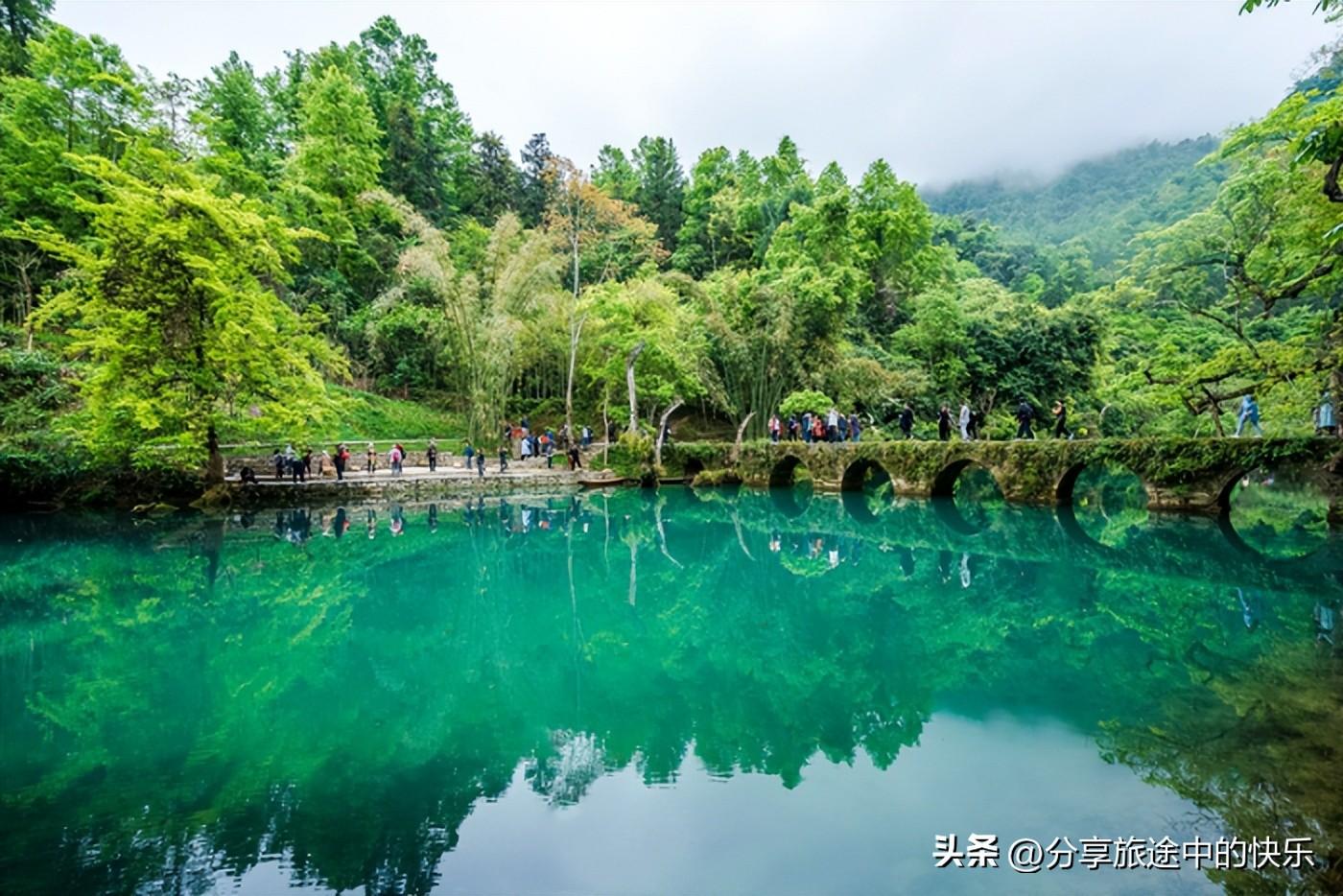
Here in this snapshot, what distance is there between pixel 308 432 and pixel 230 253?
15.1 ft

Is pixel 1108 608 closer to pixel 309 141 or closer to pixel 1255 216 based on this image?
pixel 1255 216

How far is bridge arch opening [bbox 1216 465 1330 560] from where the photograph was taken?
1186 cm

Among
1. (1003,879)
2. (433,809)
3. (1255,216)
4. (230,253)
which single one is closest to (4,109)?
(230,253)

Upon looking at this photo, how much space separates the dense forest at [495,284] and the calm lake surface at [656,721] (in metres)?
3.66

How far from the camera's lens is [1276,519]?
1552 cm

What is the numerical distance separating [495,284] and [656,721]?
2093cm

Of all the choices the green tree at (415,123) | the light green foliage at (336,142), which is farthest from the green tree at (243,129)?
the green tree at (415,123)

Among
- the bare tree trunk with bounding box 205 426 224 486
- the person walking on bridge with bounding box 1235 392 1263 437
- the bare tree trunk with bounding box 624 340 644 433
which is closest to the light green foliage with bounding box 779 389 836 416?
the bare tree trunk with bounding box 624 340 644 433

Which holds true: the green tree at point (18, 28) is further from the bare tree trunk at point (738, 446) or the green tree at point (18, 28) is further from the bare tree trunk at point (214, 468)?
the bare tree trunk at point (738, 446)

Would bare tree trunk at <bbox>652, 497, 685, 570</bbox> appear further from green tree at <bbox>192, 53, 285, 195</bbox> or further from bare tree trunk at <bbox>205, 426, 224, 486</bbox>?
green tree at <bbox>192, 53, 285, 195</bbox>

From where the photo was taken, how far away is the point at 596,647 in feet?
23.7

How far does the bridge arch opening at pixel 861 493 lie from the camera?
18.4m

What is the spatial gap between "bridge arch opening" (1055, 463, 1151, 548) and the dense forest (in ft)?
8.05

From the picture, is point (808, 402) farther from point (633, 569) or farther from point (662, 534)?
point (633, 569)
